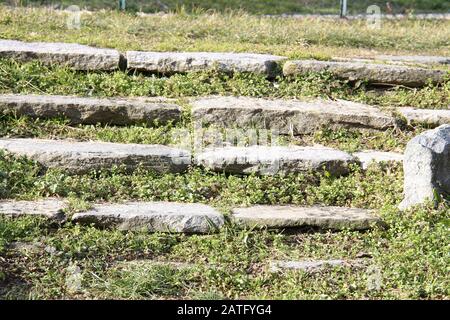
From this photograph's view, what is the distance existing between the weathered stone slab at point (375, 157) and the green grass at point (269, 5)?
4.62 m

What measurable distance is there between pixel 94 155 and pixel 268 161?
46.6 inches

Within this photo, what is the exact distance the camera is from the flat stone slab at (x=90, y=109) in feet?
20.6

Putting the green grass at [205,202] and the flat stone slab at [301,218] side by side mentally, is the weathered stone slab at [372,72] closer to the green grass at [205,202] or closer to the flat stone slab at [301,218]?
the green grass at [205,202]

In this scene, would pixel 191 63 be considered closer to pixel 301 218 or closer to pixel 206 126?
pixel 206 126

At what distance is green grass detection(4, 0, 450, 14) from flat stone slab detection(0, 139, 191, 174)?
15.1 feet

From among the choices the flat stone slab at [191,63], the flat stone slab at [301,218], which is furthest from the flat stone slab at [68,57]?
the flat stone slab at [301,218]

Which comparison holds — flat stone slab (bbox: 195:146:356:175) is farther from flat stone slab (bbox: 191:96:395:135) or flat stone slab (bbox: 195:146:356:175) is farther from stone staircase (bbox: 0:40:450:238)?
flat stone slab (bbox: 191:96:395:135)

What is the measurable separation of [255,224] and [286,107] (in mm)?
1437

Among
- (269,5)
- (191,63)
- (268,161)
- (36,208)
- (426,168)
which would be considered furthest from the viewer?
(269,5)

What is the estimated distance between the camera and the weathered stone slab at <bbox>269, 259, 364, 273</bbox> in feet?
16.3

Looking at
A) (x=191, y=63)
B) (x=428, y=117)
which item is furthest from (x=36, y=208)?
(x=428, y=117)

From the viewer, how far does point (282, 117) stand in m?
6.42
